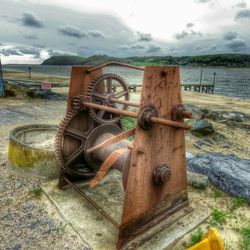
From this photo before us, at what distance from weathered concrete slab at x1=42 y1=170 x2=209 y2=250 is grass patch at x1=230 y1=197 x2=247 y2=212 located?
1.81 feet

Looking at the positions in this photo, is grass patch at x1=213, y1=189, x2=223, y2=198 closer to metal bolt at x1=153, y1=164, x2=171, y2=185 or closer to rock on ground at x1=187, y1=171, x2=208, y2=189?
rock on ground at x1=187, y1=171, x2=208, y2=189

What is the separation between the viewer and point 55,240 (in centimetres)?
308

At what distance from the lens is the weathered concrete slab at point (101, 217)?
9.89ft

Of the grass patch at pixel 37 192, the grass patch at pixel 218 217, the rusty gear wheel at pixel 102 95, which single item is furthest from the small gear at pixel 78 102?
the grass patch at pixel 218 217

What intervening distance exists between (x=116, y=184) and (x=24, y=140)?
2378mm

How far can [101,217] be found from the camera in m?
3.46

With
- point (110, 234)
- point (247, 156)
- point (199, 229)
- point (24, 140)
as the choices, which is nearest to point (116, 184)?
point (110, 234)

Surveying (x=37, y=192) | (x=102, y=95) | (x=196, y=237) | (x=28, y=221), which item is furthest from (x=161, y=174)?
(x=37, y=192)

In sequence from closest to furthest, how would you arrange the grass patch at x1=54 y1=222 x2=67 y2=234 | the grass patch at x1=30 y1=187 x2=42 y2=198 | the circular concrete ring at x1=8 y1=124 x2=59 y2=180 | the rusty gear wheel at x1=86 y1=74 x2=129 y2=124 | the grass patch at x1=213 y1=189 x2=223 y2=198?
the grass patch at x1=54 y1=222 x2=67 y2=234 < the rusty gear wheel at x1=86 y1=74 x2=129 y2=124 < the grass patch at x1=30 y1=187 x2=42 y2=198 < the grass patch at x1=213 y1=189 x2=223 y2=198 < the circular concrete ring at x1=8 y1=124 x2=59 y2=180

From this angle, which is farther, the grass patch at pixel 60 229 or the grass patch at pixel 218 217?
the grass patch at pixel 218 217

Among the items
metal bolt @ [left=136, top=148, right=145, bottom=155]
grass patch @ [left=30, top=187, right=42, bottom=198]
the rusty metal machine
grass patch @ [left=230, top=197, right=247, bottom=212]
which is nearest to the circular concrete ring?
grass patch @ [left=30, top=187, right=42, bottom=198]

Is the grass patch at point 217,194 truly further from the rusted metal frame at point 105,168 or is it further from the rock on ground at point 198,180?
the rusted metal frame at point 105,168

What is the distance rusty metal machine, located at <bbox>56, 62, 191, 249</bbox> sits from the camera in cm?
280

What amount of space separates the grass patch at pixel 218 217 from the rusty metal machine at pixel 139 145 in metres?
0.38
